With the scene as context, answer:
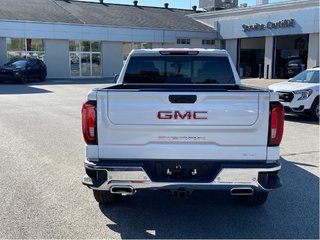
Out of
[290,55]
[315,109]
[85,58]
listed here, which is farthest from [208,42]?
[315,109]

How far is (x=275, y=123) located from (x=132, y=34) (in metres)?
31.4

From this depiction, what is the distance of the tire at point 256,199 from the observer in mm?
4590

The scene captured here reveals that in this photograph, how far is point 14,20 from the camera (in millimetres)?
28281

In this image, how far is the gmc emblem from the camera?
148 inches

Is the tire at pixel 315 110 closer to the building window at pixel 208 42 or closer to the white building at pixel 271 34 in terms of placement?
the white building at pixel 271 34

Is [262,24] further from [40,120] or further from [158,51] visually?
[158,51]

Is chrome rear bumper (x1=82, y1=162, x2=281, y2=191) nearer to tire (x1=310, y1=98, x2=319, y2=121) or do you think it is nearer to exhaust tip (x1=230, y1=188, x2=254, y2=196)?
exhaust tip (x1=230, y1=188, x2=254, y2=196)

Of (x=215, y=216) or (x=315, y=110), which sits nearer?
(x=215, y=216)

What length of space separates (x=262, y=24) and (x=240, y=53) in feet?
15.2

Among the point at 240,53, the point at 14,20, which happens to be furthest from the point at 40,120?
the point at 240,53

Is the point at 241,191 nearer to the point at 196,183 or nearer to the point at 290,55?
the point at 196,183

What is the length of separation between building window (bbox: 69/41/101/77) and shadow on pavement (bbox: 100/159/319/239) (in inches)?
1127

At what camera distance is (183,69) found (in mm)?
5762

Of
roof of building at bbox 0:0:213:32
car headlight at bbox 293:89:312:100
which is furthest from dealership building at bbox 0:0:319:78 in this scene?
car headlight at bbox 293:89:312:100
